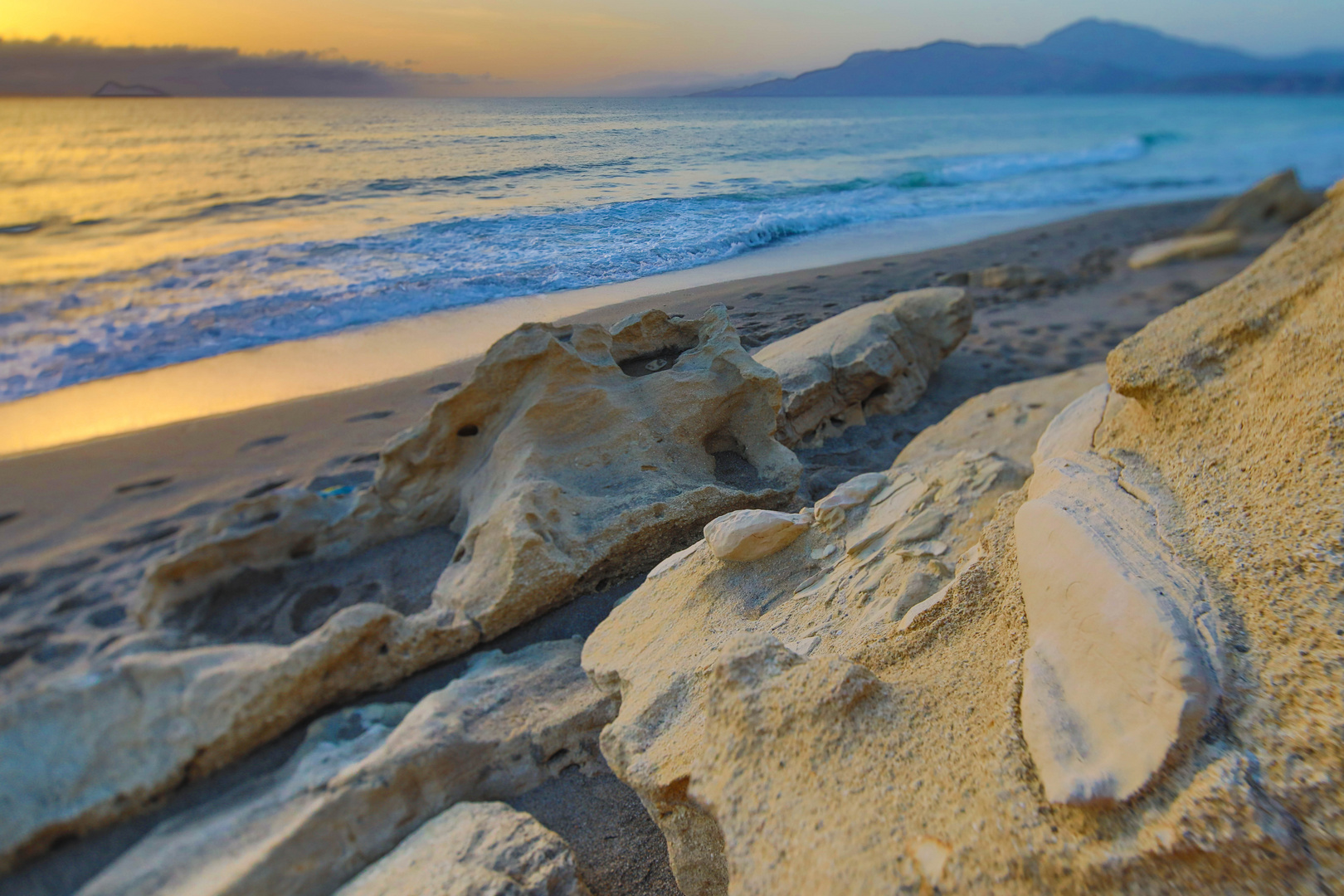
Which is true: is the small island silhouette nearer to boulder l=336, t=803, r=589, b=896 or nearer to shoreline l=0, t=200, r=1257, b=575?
shoreline l=0, t=200, r=1257, b=575

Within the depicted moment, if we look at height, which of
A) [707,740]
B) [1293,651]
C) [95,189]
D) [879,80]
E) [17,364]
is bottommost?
[707,740]

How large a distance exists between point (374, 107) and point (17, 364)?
1284 millimetres

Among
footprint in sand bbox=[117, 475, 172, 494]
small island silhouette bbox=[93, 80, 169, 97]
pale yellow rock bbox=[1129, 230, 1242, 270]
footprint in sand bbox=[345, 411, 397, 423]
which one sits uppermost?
small island silhouette bbox=[93, 80, 169, 97]

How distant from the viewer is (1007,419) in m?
3.42

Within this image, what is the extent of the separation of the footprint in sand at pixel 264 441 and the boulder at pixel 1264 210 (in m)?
10.9

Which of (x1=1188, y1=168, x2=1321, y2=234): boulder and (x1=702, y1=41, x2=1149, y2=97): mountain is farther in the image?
(x1=1188, y1=168, x2=1321, y2=234): boulder

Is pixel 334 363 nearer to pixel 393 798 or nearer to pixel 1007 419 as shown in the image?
pixel 393 798

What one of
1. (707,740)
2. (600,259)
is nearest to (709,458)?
(600,259)

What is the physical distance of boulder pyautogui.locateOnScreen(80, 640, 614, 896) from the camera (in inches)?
46.1

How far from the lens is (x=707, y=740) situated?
1228mm

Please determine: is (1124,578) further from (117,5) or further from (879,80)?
(879,80)

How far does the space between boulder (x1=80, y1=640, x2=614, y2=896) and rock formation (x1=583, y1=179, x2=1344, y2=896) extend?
20 centimetres

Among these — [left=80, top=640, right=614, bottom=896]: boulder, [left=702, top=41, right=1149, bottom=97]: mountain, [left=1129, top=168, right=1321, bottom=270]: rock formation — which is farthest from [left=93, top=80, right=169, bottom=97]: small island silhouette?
[left=1129, top=168, right=1321, bottom=270]: rock formation

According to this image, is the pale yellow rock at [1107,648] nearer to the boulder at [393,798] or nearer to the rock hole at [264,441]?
the boulder at [393,798]
